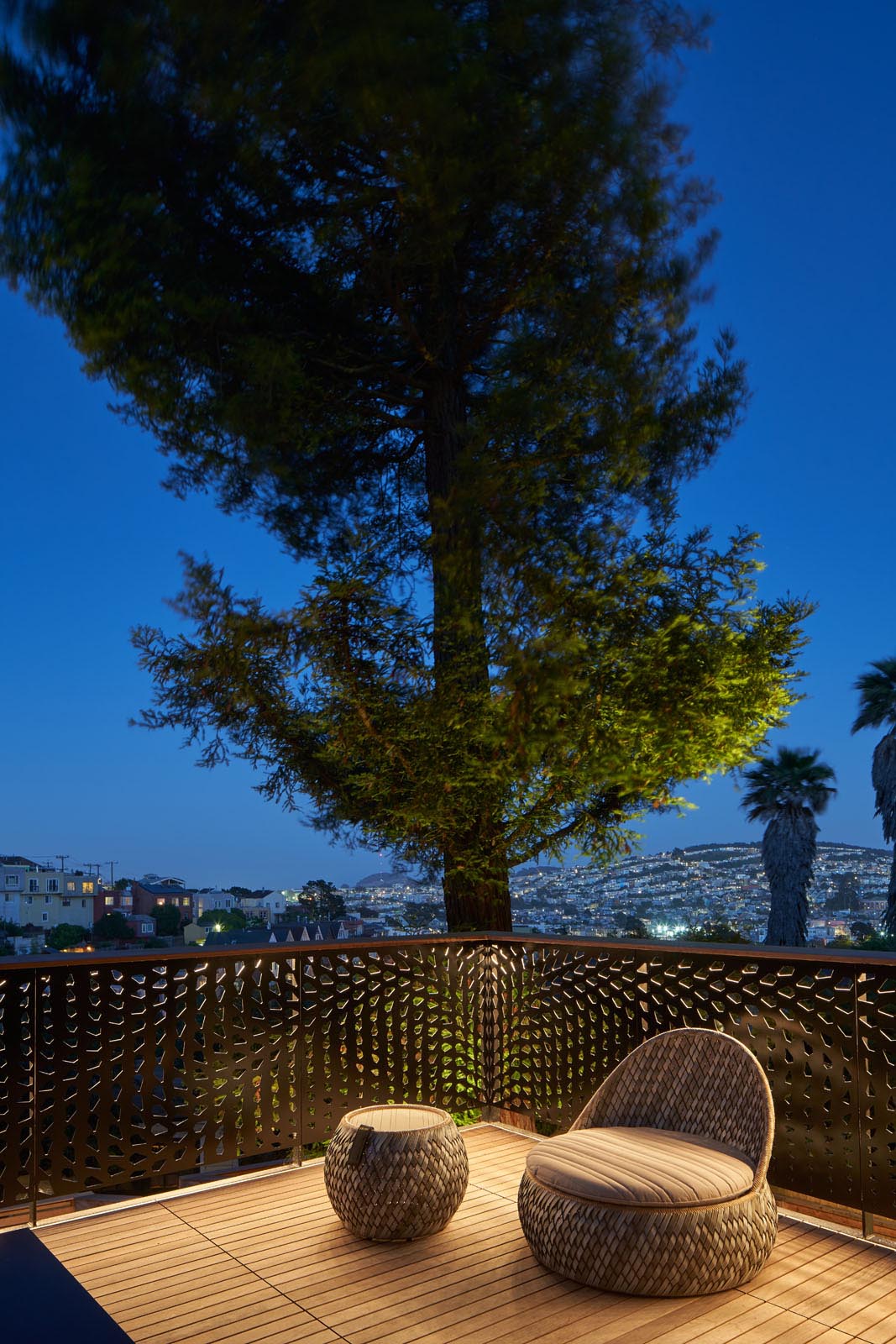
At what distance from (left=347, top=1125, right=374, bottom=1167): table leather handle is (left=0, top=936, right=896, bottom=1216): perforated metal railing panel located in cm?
94

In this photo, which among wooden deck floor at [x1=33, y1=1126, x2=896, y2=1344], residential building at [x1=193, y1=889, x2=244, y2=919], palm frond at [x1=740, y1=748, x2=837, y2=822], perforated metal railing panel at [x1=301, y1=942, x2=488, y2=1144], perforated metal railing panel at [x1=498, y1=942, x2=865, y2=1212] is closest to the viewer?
wooden deck floor at [x1=33, y1=1126, x2=896, y2=1344]

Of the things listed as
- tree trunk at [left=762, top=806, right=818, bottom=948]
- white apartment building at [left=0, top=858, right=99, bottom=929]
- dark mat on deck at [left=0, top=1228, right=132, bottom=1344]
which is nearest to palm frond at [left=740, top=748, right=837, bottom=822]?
tree trunk at [left=762, top=806, right=818, bottom=948]

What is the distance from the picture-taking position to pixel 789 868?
1911 centimetres

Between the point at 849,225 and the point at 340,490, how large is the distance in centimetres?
964

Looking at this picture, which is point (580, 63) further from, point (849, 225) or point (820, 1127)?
point (849, 225)

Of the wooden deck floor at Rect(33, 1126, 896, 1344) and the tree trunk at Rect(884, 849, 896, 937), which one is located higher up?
the tree trunk at Rect(884, 849, 896, 937)

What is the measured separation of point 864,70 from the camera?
35.6 feet

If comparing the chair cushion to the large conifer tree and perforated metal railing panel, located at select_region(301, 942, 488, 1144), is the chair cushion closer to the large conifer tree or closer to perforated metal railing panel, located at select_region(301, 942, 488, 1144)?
perforated metal railing panel, located at select_region(301, 942, 488, 1144)

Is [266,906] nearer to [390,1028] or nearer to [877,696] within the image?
[390,1028]

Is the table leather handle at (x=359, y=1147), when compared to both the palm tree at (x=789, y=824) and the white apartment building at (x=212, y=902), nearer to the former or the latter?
the white apartment building at (x=212, y=902)

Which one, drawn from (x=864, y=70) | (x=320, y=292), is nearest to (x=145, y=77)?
(x=320, y=292)

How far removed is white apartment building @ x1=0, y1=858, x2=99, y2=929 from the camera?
673 cm

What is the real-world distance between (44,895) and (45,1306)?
6.30 metres

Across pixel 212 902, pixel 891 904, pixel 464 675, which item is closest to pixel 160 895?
pixel 212 902
